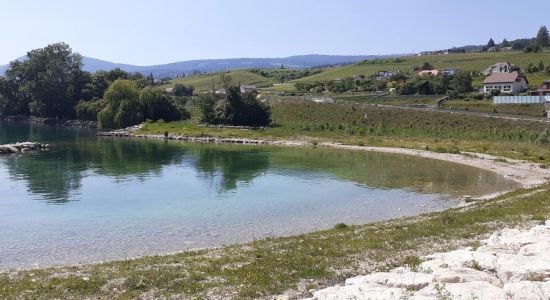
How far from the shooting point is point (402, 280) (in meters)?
15.5

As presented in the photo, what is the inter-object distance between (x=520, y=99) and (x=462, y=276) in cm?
10825

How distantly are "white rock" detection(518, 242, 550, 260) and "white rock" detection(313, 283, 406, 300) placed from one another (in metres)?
5.73

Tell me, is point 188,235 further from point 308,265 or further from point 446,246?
point 446,246

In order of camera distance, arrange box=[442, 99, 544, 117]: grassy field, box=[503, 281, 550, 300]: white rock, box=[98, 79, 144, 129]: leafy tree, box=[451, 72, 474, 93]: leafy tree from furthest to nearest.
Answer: box=[451, 72, 474, 93]: leafy tree, box=[98, 79, 144, 129]: leafy tree, box=[442, 99, 544, 117]: grassy field, box=[503, 281, 550, 300]: white rock

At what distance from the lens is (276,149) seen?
278ft

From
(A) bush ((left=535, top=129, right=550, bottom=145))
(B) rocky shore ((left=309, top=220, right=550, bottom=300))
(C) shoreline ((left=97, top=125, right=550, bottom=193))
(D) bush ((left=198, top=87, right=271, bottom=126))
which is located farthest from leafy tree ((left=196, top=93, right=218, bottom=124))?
(B) rocky shore ((left=309, top=220, right=550, bottom=300))

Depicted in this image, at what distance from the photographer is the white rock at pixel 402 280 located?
48.9ft

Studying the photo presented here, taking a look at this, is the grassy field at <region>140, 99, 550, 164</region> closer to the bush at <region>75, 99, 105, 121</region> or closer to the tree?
the bush at <region>75, 99, 105, 121</region>

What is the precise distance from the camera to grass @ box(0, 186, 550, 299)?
19125 millimetres

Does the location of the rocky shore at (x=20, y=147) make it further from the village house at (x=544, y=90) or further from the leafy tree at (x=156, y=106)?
the village house at (x=544, y=90)

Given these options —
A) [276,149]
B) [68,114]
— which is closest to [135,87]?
[68,114]

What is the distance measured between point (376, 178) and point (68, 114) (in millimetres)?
126822

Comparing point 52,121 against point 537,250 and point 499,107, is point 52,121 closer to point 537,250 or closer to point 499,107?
point 499,107

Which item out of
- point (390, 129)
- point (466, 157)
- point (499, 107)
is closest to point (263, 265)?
point (466, 157)
